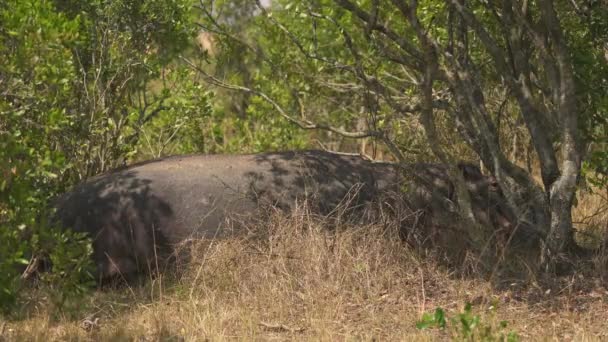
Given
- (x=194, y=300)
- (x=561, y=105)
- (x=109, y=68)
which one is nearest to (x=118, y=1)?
(x=109, y=68)

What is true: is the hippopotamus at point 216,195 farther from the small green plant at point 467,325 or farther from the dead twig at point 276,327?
the small green plant at point 467,325

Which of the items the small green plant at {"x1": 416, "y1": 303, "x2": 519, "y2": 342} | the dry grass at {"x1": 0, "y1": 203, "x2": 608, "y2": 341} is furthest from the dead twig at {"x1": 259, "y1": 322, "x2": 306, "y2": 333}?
the small green plant at {"x1": 416, "y1": 303, "x2": 519, "y2": 342}

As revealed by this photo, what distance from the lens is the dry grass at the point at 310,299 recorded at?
20.1ft

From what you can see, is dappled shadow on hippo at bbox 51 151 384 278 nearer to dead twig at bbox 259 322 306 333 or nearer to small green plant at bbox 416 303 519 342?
dead twig at bbox 259 322 306 333

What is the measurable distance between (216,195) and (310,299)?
151 centimetres

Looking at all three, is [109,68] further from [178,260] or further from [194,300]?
[194,300]

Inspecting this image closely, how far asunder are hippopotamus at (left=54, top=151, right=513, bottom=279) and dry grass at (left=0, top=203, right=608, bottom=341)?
278mm

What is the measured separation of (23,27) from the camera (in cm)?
514

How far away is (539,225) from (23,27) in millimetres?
4265

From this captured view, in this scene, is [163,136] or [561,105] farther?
[163,136]

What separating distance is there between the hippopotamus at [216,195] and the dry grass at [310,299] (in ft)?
0.91

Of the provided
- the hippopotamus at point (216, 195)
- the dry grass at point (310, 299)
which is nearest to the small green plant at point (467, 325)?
the dry grass at point (310, 299)

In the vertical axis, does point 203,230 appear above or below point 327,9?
below

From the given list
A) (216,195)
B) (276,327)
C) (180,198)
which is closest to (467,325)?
(276,327)
